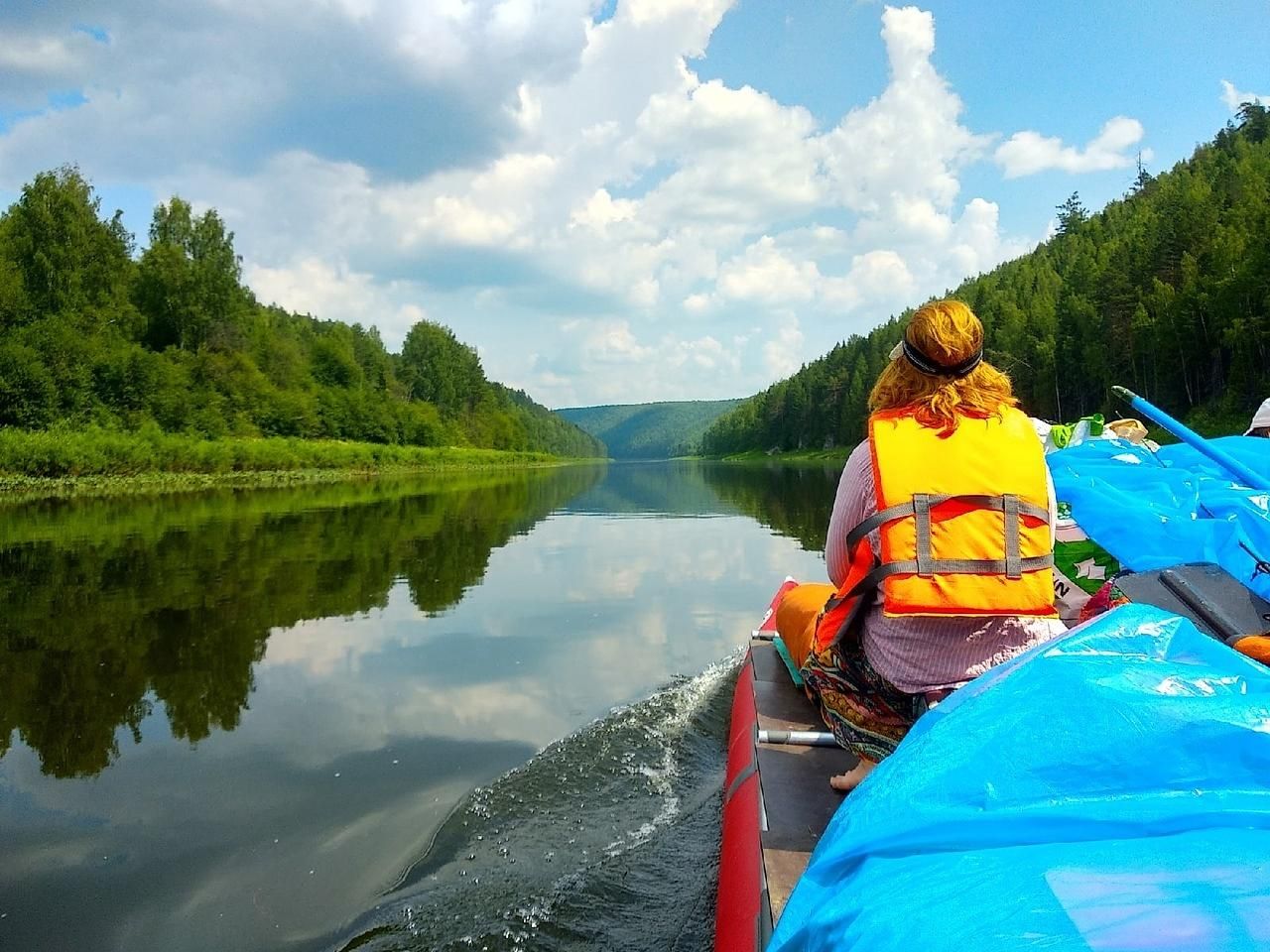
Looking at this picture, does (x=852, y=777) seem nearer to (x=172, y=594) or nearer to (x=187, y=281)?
(x=172, y=594)

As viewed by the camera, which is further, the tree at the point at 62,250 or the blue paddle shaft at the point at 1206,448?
the tree at the point at 62,250

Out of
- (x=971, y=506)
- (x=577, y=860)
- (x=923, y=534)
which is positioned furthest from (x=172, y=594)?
(x=971, y=506)

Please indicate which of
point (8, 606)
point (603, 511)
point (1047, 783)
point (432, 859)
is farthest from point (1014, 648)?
point (603, 511)

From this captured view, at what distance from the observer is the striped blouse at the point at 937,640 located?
3039 millimetres

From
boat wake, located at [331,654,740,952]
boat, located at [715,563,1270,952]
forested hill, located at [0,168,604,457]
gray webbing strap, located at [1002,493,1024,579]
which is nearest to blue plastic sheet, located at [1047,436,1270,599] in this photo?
boat, located at [715,563,1270,952]

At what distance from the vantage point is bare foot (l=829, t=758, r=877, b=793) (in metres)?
3.45

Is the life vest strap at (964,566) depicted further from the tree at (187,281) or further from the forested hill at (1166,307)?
the tree at (187,281)

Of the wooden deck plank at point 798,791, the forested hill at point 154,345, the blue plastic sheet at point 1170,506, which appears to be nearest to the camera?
the wooden deck plank at point 798,791

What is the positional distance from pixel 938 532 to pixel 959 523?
3.3 inches

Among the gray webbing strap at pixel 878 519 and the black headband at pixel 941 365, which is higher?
the black headband at pixel 941 365

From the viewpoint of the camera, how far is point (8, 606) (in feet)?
34.0

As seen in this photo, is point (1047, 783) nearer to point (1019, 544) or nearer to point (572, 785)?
→ point (1019, 544)

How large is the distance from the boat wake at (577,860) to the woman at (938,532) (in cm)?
167

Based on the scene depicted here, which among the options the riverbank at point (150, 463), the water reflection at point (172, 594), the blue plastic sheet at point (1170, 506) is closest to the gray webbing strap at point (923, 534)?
the blue plastic sheet at point (1170, 506)
